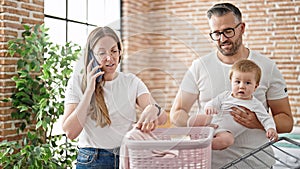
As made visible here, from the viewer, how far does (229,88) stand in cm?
161

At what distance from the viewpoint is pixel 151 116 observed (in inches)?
46.8

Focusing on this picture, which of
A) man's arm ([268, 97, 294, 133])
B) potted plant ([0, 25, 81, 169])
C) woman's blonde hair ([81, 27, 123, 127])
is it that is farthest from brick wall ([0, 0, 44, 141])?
man's arm ([268, 97, 294, 133])

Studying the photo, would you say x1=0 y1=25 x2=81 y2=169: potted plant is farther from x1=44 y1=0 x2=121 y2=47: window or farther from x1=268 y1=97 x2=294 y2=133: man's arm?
x1=268 y1=97 x2=294 y2=133: man's arm

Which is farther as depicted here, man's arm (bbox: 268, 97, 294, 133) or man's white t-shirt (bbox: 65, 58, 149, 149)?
man's arm (bbox: 268, 97, 294, 133)

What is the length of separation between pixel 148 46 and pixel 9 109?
6.97ft

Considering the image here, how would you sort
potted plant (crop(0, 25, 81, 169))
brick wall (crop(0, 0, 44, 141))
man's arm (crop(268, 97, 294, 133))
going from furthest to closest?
brick wall (crop(0, 0, 44, 141))
potted plant (crop(0, 25, 81, 169))
man's arm (crop(268, 97, 294, 133))

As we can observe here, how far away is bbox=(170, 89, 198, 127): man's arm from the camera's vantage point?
1.20m

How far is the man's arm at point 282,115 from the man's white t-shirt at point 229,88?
22 mm

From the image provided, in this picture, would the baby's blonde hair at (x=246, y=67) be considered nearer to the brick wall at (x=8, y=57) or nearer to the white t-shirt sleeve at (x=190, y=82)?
the white t-shirt sleeve at (x=190, y=82)

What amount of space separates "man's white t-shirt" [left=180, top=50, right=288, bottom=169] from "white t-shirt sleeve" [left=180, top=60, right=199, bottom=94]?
54mm

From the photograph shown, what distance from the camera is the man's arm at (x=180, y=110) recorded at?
120cm

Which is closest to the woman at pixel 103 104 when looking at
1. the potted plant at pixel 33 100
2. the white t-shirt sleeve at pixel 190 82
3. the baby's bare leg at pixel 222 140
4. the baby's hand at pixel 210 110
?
the white t-shirt sleeve at pixel 190 82

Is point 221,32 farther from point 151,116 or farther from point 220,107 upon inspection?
point 151,116

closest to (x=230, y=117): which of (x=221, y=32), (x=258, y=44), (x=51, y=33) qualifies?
(x=221, y=32)
